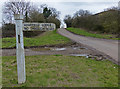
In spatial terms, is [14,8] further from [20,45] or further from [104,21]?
[20,45]

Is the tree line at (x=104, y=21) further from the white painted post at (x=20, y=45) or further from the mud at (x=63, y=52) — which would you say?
the white painted post at (x=20, y=45)

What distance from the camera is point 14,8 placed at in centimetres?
2883

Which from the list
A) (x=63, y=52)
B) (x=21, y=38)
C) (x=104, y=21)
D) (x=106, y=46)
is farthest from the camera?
(x=104, y=21)

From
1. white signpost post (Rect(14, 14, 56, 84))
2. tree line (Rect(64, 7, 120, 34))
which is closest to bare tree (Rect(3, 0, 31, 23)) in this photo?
tree line (Rect(64, 7, 120, 34))

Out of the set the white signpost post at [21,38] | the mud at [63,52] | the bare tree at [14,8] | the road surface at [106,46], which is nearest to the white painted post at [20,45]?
the white signpost post at [21,38]

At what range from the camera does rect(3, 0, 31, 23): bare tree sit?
27.8 meters

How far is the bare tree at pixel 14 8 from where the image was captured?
91.2 feet

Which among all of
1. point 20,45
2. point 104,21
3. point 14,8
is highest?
point 14,8

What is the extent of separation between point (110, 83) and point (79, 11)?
4586 cm

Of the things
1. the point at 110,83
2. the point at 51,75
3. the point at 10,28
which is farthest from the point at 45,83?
the point at 10,28

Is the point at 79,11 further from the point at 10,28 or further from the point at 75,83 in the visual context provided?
the point at 75,83

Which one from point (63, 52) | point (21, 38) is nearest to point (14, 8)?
point (63, 52)

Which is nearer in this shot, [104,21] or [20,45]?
[20,45]

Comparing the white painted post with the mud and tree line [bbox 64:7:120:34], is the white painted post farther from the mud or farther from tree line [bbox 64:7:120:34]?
tree line [bbox 64:7:120:34]
